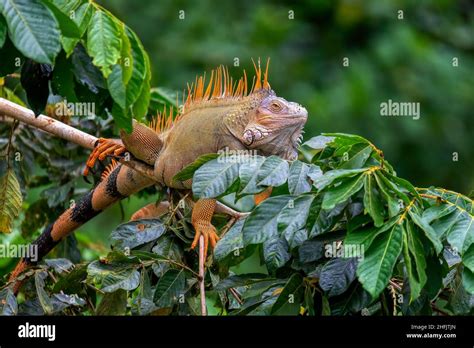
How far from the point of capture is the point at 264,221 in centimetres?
360

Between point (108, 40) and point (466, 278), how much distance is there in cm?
160

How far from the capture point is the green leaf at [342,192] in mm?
3377

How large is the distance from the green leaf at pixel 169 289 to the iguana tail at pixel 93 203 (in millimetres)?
1369

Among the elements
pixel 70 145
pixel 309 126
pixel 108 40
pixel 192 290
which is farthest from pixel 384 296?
pixel 309 126

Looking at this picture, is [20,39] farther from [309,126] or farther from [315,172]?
[309,126]

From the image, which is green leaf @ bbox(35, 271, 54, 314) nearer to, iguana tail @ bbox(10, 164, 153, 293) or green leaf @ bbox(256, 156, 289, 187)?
iguana tail @ bbox(10, 164, 153, 293)

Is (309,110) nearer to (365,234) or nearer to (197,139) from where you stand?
(197,139)

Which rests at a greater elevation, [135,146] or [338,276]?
[135,146]

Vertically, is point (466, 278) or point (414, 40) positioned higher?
point (414, 40)

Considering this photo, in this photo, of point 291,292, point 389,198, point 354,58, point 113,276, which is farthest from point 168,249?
point 354,58

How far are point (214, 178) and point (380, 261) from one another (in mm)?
757

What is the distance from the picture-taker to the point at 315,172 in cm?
377

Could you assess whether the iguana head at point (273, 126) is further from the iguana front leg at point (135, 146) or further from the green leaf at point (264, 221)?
the green leaf at point (264, 221)

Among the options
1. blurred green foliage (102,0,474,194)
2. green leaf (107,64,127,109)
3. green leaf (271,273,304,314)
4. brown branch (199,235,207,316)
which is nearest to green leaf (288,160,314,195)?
green leaf (271,273,304,314)
